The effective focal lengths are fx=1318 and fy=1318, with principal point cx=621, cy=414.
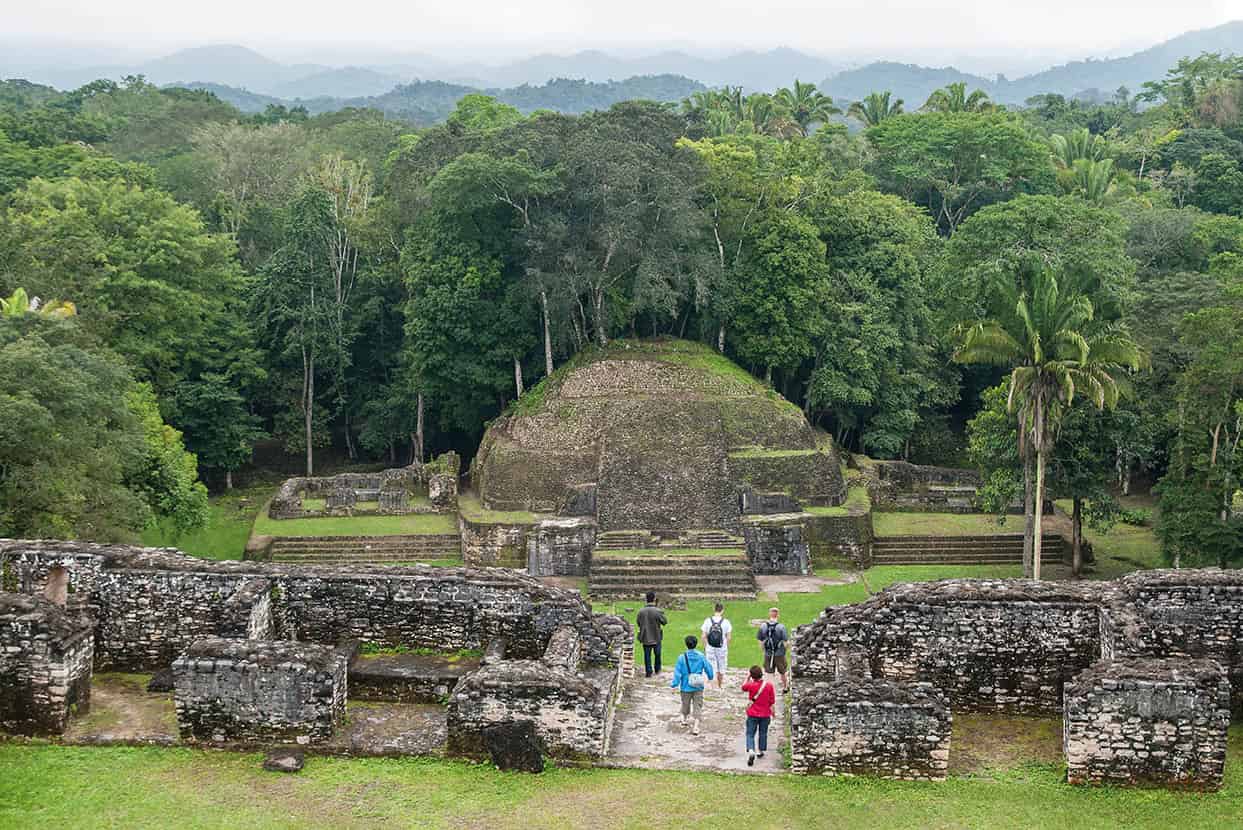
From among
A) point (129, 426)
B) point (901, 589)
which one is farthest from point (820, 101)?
point (901, 589)

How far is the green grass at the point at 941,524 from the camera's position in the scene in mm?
25234

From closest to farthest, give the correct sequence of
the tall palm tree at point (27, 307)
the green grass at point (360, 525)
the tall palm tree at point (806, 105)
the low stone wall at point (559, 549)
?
1. the tall palm tree at point (27, 307)
2. the low stone wall at point (559, 549)
3. the green grass at point (360, 525)
4. the tall palm tree at point (806, 105)

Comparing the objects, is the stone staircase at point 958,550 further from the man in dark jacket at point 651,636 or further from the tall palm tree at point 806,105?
the tall palm tree at point 806,105

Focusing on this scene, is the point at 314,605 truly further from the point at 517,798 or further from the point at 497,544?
the point at 497,544

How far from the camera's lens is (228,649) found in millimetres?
11945

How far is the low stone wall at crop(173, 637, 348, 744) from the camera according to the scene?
464 inches

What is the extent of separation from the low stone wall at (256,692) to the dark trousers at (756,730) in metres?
3.75

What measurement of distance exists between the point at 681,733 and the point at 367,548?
1363 centimetres

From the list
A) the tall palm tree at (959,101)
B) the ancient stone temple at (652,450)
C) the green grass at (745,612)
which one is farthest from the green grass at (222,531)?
the tall palm tree at (959,101)

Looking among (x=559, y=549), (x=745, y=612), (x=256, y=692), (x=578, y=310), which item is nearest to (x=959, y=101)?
(x=578, y=310)

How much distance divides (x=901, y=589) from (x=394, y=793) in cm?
565

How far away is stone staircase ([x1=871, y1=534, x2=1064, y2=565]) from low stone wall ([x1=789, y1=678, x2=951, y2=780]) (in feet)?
44.3

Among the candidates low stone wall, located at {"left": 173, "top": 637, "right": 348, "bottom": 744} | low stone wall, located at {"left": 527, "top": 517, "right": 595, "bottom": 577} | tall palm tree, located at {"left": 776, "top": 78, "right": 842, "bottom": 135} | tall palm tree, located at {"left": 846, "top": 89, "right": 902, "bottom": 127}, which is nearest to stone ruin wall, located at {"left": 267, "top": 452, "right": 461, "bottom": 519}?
low stone wall, located at {"left": 527, "top": 517, "right": 595, "bottom": 577}

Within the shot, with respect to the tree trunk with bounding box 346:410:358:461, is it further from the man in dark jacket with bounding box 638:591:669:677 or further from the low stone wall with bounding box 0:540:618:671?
the man in dark jacket with bounding box 638:591:669:677
